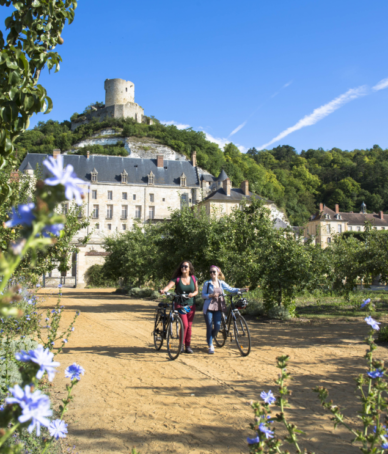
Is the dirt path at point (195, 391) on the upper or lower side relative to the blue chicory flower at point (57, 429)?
lower

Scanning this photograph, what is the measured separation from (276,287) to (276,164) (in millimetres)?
111789

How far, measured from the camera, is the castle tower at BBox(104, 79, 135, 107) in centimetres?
9794

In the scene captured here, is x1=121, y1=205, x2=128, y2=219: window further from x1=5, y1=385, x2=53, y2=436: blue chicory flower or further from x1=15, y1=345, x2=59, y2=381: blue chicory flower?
x1=5, y1=385, x2=53, y2=436: blue chicory flower

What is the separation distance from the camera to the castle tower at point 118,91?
97.9 meters

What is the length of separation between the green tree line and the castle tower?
7.69m

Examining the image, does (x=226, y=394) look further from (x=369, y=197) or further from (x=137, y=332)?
(x=369, y=197)

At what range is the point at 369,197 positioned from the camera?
3595 inches

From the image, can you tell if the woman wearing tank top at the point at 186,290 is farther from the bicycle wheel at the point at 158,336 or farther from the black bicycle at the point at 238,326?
the black bicycle at the point at 238,326

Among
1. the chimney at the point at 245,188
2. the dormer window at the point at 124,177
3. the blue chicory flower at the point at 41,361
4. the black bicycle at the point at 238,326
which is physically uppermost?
the dormer window at the point at 124,177

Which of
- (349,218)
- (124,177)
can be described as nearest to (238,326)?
(124,177)

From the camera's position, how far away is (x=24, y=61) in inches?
109

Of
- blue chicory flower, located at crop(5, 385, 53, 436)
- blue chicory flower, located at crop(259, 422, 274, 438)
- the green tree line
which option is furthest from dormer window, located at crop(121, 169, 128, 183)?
blue chicory flower, located at crop(5, 385, 53, 436)

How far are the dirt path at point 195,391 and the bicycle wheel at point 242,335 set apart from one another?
0.17m

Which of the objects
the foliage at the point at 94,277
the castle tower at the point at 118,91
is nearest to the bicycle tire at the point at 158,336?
the foliage at the point at 94,277
